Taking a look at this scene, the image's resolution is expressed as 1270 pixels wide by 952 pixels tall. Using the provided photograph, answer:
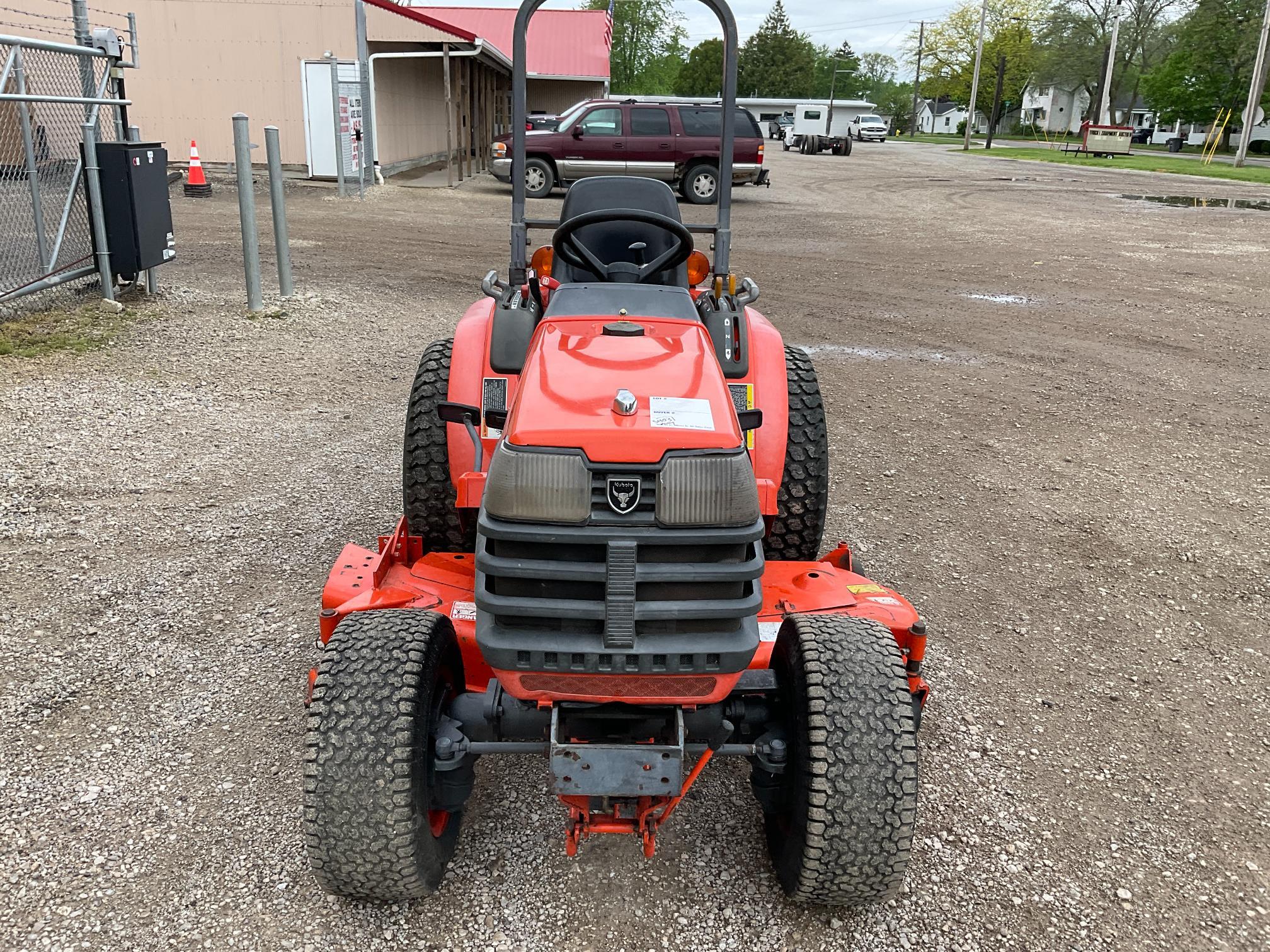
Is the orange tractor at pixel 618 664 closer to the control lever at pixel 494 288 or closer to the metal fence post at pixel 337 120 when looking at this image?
the control lever at pixel 494 288

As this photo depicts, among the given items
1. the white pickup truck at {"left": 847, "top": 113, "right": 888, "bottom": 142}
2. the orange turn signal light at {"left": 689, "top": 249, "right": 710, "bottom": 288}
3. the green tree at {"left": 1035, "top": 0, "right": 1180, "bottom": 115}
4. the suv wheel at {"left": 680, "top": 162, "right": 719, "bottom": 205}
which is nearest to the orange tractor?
the orange turn signal light at {"left": 689, "top": 249, "right": 710, "bottom": 288}

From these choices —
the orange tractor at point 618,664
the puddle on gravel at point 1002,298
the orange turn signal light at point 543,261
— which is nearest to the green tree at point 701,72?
the puddle on gravel at point 1002,298

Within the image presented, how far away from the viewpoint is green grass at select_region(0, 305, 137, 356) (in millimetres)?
7234

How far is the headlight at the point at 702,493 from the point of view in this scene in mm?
Answer: 2236

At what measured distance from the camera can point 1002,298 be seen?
422 inches

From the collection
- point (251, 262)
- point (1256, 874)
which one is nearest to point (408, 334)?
point (251, 262)

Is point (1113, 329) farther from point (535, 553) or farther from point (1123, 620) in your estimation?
point (535, 553)

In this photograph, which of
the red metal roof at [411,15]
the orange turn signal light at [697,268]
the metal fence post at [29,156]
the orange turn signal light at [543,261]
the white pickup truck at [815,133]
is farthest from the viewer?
the white pickup truck at [815,133]

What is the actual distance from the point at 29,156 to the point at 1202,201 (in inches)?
841

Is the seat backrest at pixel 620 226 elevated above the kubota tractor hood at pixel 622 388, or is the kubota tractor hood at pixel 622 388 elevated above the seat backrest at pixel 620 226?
the seat backrest at pixel 620 226

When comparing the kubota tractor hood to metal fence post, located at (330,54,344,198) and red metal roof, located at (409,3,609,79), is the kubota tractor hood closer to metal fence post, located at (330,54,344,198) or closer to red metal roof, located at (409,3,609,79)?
metal fence post, located at (330,54,344,198)

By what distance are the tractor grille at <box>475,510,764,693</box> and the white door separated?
16.7 metres

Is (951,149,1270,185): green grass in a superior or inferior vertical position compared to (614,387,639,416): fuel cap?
inferior

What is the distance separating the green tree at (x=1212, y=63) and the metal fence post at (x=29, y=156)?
55.8 metres
